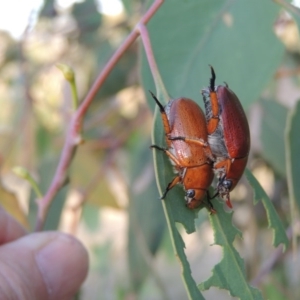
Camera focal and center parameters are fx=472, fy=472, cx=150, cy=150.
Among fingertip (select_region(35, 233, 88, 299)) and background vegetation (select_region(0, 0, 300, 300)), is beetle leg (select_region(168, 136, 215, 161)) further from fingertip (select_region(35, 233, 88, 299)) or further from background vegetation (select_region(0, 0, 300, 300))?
fingertip (select_region(35, 233, 88, 299))

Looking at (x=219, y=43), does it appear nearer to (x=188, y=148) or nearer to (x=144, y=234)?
(x=188, y=148)

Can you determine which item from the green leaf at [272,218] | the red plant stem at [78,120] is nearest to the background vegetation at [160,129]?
the green leaf at [272,218]

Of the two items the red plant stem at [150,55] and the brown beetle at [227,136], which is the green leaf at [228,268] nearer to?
the brown beetle at [227,136]

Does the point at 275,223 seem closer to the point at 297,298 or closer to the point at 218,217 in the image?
the point at 218,217

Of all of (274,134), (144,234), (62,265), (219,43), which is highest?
(219,43)

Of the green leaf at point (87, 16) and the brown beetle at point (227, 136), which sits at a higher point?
the green leaf at point (87, 16)

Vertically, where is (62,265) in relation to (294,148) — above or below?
below

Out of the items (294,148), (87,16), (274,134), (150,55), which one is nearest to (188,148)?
(150,55)
